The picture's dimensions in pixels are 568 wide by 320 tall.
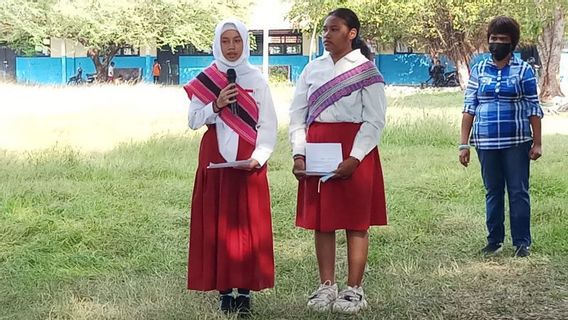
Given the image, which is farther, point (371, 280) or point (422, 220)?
point (422, 220)

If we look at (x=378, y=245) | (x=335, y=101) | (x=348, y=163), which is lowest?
(x=378, y=245)

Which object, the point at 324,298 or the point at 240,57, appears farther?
the point at 324,298

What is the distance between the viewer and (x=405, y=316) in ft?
13.9

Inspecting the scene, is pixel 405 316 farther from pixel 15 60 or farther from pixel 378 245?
pixel 15 60

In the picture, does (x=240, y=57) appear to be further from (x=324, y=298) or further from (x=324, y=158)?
(x=324, y=298)

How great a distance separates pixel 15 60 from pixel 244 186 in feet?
129

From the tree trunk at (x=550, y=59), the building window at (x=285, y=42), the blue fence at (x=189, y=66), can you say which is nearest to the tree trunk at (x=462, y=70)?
the tree trunk at (x=550, y=59)

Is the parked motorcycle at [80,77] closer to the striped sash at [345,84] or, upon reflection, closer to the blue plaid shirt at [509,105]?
the blue plaid shirt at [509,105]

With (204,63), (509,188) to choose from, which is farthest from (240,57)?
(204,63)

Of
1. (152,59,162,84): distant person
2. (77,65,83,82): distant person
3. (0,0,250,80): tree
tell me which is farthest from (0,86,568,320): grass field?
(152,59,162,84): distant person

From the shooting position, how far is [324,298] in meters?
4.30

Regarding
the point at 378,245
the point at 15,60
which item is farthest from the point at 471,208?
the point at 15,60

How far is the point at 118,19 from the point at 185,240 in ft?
89.6

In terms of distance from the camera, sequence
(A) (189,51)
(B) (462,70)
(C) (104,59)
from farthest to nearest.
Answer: (A) (189,51) → (C) (104,59) → (B) (462,70)
